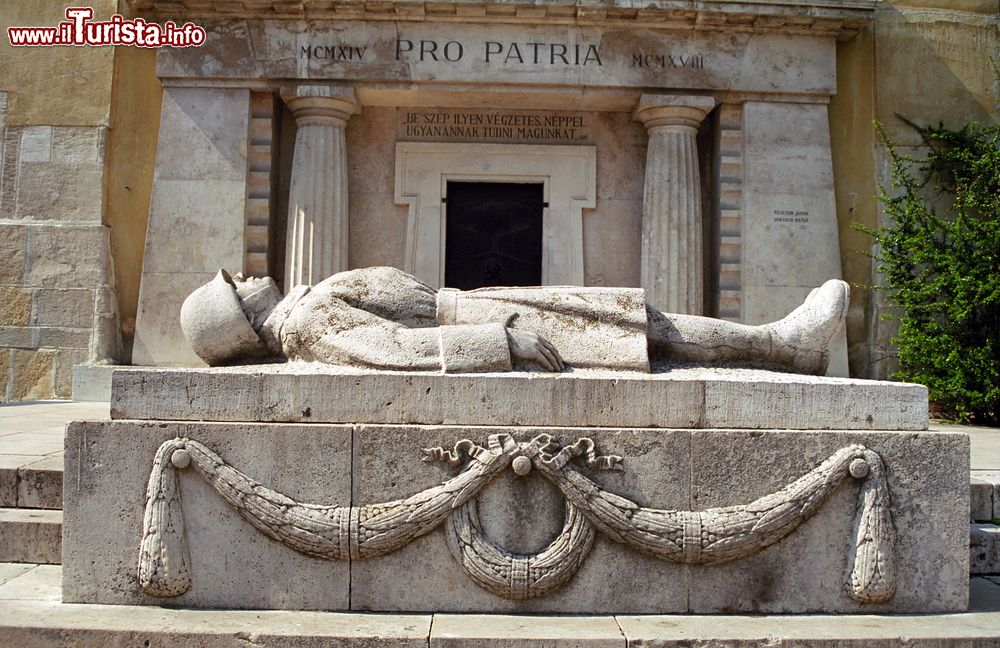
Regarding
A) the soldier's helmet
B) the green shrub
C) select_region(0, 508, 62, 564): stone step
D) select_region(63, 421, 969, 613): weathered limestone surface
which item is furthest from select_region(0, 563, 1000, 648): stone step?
the green shrub

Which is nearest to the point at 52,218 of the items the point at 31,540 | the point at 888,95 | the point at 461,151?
the point at 461,151

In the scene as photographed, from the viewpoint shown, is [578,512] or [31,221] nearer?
[578,512]

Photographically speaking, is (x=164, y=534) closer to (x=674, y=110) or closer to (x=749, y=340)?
(x=749, y=340)

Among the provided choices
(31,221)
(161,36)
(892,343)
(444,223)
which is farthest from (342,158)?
(892,343)

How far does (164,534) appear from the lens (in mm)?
3859

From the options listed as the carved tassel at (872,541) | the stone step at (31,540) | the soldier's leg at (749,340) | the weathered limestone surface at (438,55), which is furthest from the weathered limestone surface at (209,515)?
the weathered limestone surface at (438,55)

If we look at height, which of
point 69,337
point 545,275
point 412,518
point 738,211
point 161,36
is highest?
point 161,36

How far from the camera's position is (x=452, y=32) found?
9656mm

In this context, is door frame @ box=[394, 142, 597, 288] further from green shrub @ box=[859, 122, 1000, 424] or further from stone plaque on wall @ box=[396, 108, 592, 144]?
green shrub @ box=[859, 122, 1000, 424]

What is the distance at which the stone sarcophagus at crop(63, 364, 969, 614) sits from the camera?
388 centimetres

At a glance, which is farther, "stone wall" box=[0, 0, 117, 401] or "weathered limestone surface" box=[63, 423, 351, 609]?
"stone wall" box=[0, 0, 117, 401]

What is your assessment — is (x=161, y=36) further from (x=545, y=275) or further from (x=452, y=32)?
(x=545, y=275)

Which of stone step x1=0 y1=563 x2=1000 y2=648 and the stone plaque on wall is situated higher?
the stone plaque on wall

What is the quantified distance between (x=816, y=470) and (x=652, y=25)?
6.84 metres
